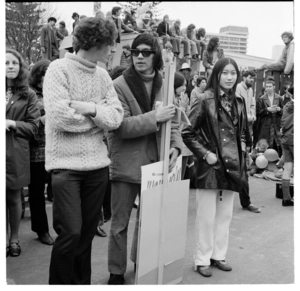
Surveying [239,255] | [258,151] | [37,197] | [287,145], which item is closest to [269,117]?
[258,151]

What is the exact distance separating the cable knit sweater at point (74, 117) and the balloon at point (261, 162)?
610 centimetres

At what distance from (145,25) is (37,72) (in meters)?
10.1

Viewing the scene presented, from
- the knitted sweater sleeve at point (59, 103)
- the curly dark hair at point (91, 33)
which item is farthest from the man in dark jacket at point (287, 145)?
the knitted sweater sleeve at point (59, 103)

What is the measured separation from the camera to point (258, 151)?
944cm

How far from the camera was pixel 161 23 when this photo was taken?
546 inches

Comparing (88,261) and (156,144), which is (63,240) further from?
(156,144)

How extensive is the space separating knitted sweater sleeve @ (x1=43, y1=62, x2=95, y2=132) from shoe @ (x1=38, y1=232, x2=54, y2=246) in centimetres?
201

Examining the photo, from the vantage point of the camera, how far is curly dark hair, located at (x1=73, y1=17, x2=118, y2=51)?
2.77 metres

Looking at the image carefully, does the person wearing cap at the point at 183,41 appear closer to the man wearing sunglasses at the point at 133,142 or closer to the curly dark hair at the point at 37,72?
the curly dark hair at the point at 37,72

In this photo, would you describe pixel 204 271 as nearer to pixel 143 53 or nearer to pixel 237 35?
pixel 143 53

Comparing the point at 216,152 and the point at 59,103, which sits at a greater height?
the point at 59,103

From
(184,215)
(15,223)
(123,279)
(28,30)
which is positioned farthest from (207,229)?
(28,30)

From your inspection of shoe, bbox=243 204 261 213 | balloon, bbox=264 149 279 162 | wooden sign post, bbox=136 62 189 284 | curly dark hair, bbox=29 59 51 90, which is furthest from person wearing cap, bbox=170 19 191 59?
wooden sign post, bbox=136 62 189 284

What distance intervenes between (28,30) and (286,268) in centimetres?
1950
